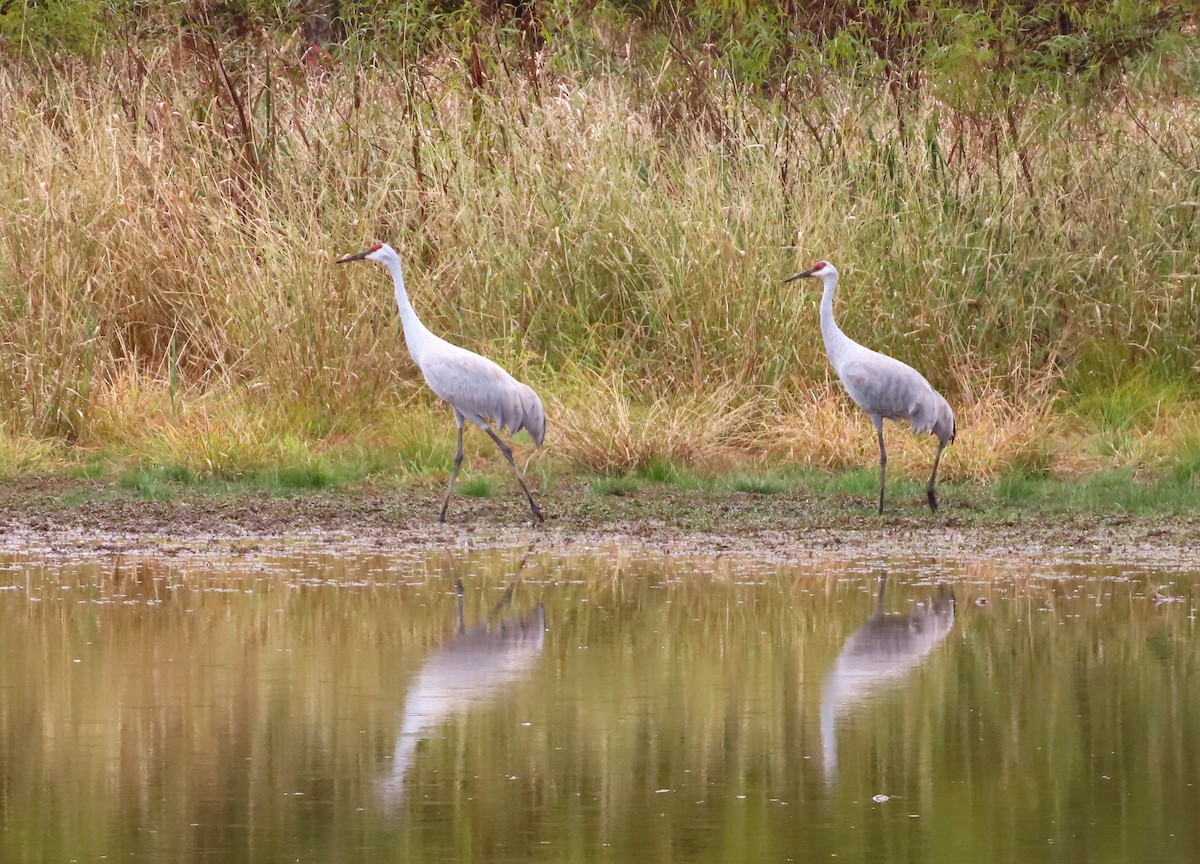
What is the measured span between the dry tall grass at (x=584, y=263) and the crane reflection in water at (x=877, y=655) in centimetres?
434

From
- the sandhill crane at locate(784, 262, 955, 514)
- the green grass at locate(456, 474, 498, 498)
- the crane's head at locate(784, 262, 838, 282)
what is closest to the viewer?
the sandhill crane at locate(784, 262, 955, 514)

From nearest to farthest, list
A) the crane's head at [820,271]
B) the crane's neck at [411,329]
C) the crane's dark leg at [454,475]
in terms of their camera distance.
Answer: the crane's dark leg at [454,475]
the crane's neck at [411,329]
the crane's head at [820,271]

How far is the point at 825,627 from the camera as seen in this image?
23.6 ft

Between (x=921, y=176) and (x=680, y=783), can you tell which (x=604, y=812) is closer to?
(x=680, y=783)

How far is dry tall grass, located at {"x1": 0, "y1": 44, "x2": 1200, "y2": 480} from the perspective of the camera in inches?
485

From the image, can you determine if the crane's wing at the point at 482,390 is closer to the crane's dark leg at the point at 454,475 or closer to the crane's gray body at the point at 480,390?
the crane's gray body at the point at 480,390

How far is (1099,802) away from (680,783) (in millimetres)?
995

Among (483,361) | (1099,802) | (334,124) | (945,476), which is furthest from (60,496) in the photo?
(1099,802)

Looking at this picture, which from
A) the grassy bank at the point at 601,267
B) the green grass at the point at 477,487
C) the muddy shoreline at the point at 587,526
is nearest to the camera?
the muddy shoreline at the point at 587,526

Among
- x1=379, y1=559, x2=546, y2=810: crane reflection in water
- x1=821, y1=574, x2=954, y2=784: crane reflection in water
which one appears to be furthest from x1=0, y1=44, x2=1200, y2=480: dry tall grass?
x1=379, y1=559, x2=546, y2=810: crane reflection in water

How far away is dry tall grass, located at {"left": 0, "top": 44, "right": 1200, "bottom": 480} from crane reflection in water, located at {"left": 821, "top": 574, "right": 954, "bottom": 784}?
434 cm

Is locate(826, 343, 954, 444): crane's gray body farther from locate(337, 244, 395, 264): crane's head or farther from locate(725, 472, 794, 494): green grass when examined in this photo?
locate(337, 244, 395, 264): crane's head

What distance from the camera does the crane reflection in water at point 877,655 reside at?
5.76 m

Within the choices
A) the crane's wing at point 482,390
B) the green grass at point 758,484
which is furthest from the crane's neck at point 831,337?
the crane's wing at point 482,390
